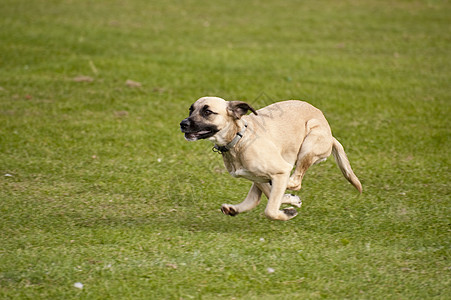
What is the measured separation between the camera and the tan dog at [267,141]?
6555mm

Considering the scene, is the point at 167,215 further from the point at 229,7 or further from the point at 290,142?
the point at 229,7

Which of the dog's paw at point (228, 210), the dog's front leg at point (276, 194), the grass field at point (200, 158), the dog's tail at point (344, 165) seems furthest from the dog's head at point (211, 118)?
the dog's tail at point (344, 165)

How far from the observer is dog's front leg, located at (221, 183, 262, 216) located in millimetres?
7234

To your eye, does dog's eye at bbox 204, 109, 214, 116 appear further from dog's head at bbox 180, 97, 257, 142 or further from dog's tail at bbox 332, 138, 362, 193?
dog's tail at bbox 332, 138, 362, 193

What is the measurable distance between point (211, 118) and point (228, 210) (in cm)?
129

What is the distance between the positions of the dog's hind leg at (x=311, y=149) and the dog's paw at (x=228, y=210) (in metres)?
0.70

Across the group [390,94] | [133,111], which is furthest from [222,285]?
[390,94]

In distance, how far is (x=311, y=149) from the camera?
729 cm

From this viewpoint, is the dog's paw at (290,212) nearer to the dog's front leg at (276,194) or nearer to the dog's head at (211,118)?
the dog's front leg at (276,194)

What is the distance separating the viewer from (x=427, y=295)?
228 inches

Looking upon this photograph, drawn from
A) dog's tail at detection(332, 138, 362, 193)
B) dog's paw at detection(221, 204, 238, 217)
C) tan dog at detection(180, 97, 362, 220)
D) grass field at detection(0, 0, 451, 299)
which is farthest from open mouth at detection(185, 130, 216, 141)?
dog's tail at detection(332, 138, 362, 193)

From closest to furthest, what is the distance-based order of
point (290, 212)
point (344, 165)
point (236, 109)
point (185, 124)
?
1. point (185, 124)
2. point (236, 109)
3. point (290, 212)
4. point (344, 165)

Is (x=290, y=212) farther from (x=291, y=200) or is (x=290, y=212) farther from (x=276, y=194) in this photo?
(x=276, y=194)

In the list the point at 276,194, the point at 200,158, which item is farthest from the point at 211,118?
the point at 200,158
